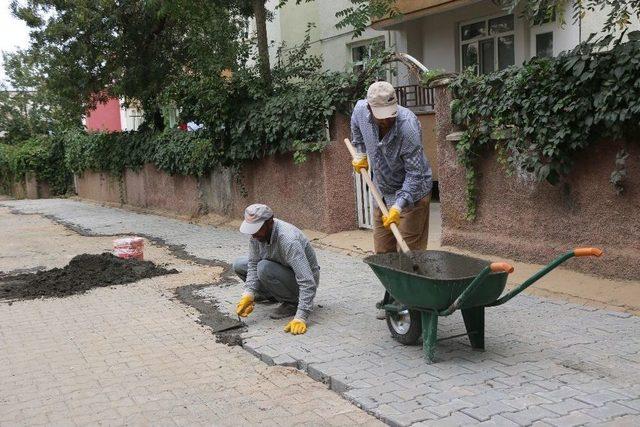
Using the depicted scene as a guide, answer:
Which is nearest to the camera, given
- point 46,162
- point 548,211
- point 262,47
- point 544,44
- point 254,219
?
point 254,219

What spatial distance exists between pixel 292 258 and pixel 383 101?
5.21 feet

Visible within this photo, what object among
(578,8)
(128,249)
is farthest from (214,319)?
(578,8)

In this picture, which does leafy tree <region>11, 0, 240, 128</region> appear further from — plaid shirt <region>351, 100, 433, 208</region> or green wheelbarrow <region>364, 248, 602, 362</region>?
green wheelbarrow <region>364, 248, 602, 362</region>

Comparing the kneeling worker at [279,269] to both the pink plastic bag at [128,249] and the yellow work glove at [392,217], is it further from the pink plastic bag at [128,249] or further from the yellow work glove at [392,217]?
the pink plastic bag at [128,249]

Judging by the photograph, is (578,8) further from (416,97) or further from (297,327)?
(416,97)

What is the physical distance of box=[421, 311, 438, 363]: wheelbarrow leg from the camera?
4553 millimetres

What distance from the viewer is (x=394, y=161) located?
18.1 ft

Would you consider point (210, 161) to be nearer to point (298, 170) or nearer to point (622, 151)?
point (298, 170)

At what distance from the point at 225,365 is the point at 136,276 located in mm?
3875

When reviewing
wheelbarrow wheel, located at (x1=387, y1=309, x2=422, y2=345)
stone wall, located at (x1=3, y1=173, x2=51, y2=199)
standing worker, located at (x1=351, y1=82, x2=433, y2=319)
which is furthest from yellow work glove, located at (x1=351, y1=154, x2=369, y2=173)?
stone wall, located at (x1=3, y1=173, x2=51, y2=199)

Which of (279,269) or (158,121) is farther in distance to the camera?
(158,121)

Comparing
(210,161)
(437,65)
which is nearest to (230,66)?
(210,161)

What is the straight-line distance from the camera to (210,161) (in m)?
13.9

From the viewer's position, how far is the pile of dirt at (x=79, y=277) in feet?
26.3
